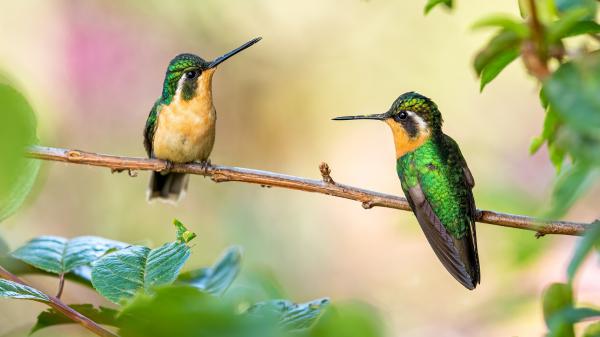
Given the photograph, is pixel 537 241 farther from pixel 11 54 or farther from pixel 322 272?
pixel 11 54

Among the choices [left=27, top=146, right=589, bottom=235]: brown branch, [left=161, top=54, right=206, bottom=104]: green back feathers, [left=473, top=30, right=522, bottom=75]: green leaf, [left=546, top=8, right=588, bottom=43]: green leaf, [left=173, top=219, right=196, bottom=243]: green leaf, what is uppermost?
[left=161, top=54, right=206, bottom=104]: green back feathers

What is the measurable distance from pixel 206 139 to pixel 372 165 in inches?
160

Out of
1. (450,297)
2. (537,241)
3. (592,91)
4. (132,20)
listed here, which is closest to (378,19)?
(132,20)

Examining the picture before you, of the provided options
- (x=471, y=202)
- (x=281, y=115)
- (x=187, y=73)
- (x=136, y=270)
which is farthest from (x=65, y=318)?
(x=281, y=115)

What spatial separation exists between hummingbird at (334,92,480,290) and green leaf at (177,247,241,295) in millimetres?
622

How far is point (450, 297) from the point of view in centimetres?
542

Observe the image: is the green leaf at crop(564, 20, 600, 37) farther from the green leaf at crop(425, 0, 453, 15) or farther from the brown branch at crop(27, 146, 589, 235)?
the brown branch at crop(27, 146, 589, 235)

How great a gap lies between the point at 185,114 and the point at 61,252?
2.23m

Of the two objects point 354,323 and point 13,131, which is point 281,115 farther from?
point 354,323

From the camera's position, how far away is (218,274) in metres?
1.44

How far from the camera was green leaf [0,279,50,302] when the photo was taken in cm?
99

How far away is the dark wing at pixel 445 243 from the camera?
187cm

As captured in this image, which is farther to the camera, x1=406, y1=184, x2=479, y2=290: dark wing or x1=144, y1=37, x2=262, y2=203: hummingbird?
x1=144, y1=37, x2=262, y2=203: hummingbird

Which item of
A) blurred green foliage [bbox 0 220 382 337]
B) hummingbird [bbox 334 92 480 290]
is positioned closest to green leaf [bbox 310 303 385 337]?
blurred green foliage [bbox 0 220 382 337]
